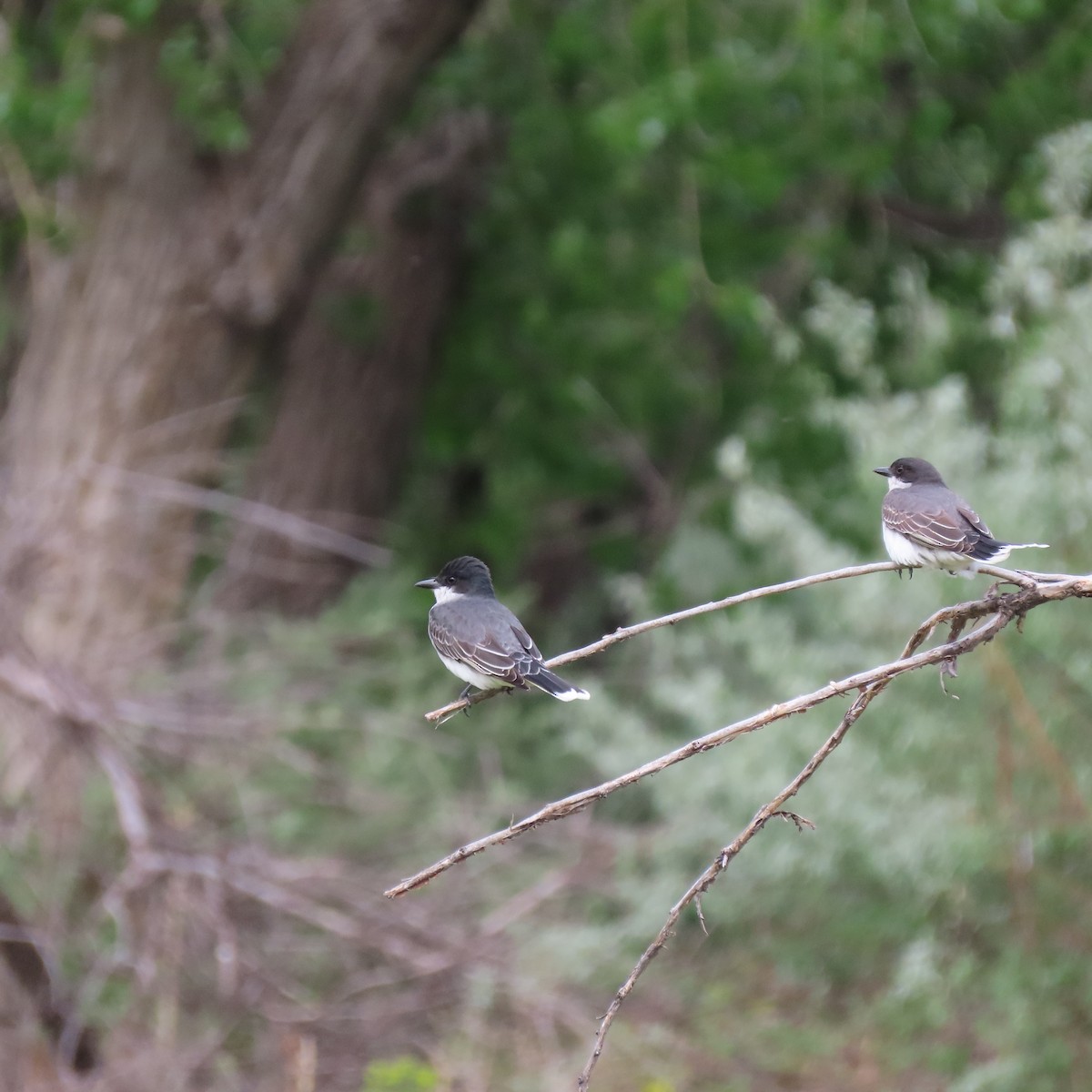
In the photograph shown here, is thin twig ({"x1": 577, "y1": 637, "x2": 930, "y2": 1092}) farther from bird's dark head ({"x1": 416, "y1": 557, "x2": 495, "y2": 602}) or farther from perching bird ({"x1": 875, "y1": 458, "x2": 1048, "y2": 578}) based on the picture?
bird's dark head ({"x1": 416, "y1": 557, "x2": 495, "y2": 602})

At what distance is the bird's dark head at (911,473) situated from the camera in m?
4.15

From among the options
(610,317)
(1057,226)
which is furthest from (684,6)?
(1057,226)

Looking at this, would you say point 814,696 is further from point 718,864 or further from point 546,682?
point 546,682

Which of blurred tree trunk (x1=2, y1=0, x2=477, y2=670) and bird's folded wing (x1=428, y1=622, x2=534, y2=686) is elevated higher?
bird's folded wing (x1=428, y1=622, x2=534, y2=686)

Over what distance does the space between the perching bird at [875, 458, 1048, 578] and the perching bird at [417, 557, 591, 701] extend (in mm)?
838

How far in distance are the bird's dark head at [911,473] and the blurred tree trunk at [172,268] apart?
5367 millimetres

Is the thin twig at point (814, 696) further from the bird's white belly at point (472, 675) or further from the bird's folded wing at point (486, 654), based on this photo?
the bird's white belly at point (472, 675)

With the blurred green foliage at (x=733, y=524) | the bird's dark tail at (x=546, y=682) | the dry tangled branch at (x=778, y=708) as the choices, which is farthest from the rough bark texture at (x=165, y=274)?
the dry tangled branch at (x=778, y=708)

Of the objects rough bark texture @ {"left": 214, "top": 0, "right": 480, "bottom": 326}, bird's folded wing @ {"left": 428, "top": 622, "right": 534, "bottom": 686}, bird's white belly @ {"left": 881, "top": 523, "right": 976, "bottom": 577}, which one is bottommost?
rough bark texture @ {"left": 214, "top": 0, "right": 480, "bottom": 326}

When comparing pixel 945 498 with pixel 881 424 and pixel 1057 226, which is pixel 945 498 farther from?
pixel 1057 226

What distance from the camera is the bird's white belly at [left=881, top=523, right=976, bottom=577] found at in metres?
3.47

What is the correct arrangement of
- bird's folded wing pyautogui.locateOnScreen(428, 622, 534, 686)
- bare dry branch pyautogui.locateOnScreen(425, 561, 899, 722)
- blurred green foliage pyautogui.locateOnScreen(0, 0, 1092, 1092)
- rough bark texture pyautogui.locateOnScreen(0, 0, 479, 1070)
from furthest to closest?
rough bark texture pyautogui.locateOnScreen(0, 0, 479, 1070), blurred green foliage pyautogui.locateOnScreen(0, 0, 1092, 1092), bird's folded wing pyautogui.locateOnScreen(428, 622, 534, 686), bare dry branch pyautogui.locateOnScreen(425, 561, 899, 722)

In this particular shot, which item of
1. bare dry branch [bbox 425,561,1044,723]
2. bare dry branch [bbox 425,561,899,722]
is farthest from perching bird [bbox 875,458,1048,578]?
bare dry branch [bbox 425,561,899,722]

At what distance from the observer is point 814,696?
2.41 metres
